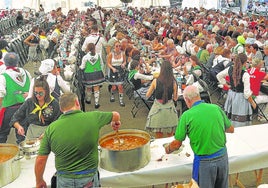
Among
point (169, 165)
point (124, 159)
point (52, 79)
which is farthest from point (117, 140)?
point (52, 79)

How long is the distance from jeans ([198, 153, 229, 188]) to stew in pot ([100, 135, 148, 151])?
0.51m

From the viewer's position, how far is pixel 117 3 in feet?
76.9

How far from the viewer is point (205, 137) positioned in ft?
8.55

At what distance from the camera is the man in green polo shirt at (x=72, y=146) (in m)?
2.29

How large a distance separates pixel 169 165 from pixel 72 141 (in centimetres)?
89

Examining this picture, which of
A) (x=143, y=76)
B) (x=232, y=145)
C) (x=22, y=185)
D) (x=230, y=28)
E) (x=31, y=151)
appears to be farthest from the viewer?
(x=230, y=28)

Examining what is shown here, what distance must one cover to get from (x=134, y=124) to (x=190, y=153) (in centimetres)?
280

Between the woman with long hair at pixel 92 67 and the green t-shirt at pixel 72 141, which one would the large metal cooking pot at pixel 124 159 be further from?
the woman with long hair at pixel 92 67

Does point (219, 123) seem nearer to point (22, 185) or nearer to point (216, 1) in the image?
point (22, 185)

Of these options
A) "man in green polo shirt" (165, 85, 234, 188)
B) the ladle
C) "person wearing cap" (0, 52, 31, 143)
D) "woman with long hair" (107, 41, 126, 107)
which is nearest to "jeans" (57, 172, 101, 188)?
the ladle

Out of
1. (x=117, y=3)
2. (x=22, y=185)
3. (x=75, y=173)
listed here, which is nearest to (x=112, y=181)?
(x=75, y=173)

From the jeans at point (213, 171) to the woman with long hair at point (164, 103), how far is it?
1.32 m

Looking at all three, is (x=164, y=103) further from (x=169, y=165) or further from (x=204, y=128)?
(x=204, y=128)

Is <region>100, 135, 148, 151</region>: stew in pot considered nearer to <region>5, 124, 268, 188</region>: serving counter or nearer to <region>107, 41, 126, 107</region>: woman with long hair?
<region>5, 124, 268, 188</region>: serving counter
